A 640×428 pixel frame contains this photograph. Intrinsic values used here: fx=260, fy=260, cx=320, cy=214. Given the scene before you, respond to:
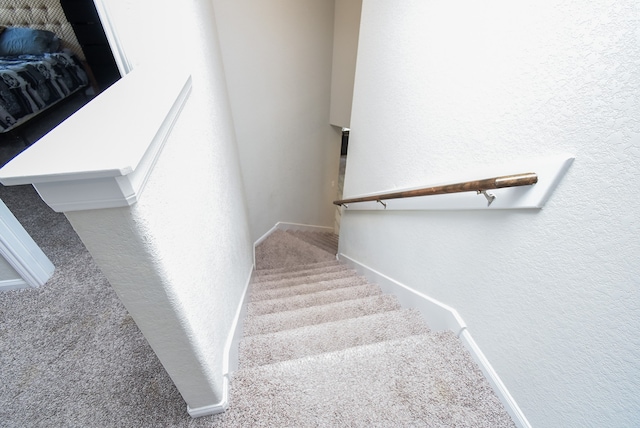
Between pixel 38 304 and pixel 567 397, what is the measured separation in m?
2.01

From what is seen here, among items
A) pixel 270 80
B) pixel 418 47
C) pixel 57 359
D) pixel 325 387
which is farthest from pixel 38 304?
pixel 270 80

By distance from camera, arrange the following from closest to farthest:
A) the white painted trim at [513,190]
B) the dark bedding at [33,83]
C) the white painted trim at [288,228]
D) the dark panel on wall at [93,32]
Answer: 1. the white painted trim at [513,190]
2. the dark panel on wall at [93,32]
3. the dark bedding at [33,83]
4. the white painted trim at [288,228]

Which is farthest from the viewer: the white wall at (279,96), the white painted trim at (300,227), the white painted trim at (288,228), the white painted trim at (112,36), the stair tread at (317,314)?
the white painted trim at (300,227)

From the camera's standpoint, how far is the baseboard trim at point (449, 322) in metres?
0.86

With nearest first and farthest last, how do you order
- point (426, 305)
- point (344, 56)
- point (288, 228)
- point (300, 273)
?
point (426, 305) → point (300, 273) → point (344, 56) → point (288, 228)

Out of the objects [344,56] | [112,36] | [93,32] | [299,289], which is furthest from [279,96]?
[112,36]

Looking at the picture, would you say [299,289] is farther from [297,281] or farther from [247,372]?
[247,372]

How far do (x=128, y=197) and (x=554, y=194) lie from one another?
0.96 m

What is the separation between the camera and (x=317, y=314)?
4.73ft

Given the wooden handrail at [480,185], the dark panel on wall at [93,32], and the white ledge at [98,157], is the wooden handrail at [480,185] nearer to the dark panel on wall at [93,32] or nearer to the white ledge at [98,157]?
the white ledge at [98,157]

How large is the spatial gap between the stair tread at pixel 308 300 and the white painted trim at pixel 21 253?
3.33 feet

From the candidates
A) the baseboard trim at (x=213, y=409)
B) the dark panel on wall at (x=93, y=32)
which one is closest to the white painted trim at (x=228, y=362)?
the baseboard trim at (x=213, y=409)

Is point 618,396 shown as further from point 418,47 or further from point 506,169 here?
point 418,47

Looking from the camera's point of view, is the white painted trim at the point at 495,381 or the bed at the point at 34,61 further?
the bed at the point at 34,61
